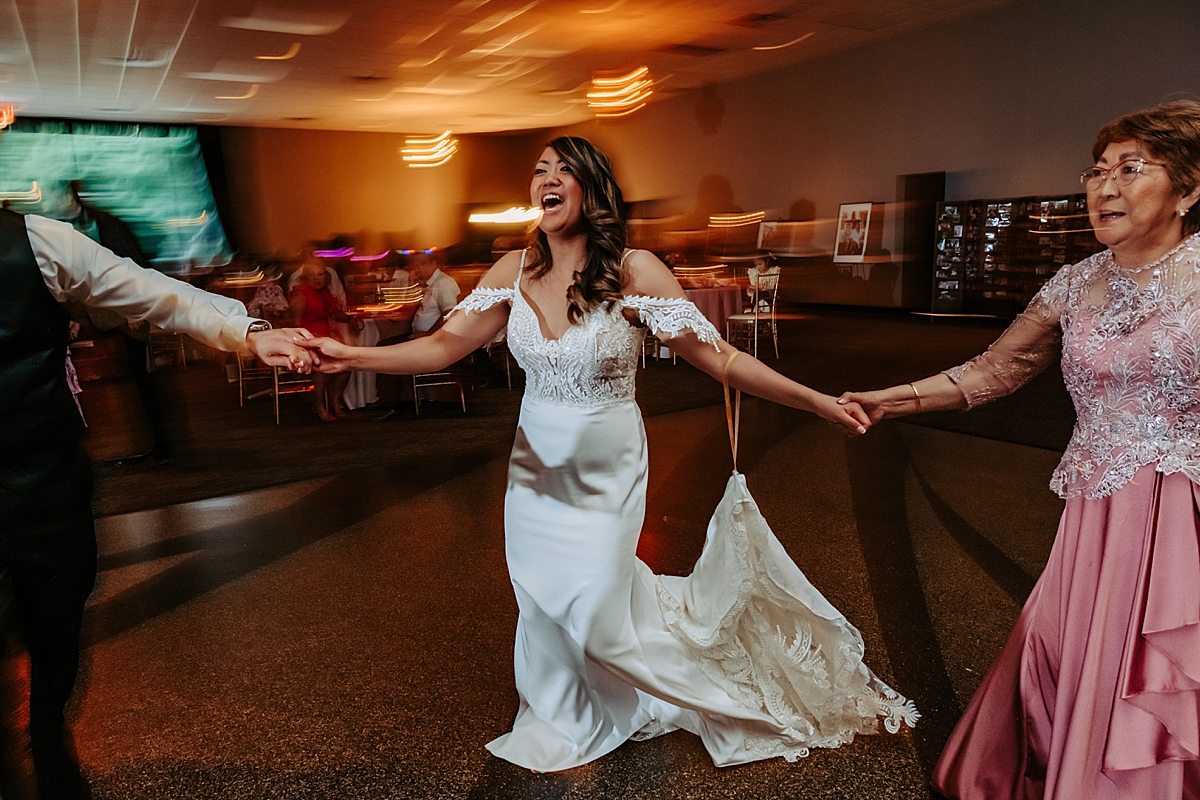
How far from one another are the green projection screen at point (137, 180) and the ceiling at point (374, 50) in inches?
16.1

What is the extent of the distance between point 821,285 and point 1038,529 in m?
9.92

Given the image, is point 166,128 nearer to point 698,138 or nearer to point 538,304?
point 698,138

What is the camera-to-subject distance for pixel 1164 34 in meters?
8.70

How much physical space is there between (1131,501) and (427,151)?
853 centimetres

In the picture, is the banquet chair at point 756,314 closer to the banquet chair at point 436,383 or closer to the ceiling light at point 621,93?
the banquet chair at point 436,383

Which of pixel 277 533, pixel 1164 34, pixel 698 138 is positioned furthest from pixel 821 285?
pixel 277 533

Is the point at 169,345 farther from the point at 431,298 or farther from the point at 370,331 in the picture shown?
the point at 431,298

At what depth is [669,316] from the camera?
2117 millimetres

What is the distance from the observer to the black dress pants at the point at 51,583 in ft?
5.16

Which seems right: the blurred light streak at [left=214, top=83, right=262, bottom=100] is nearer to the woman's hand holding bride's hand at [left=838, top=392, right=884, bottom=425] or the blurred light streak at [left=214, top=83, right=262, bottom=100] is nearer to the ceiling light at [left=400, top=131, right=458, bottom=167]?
the ceiling light at [left=400, top=131, right=458, bottom=167]

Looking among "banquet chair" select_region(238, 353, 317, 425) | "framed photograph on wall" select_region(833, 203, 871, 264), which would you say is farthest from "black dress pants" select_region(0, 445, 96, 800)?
"framed photograph on wall" select_region(833, 203, 871, 264)

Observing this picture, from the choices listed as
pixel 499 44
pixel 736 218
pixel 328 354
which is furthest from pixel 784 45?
pixel 328 354

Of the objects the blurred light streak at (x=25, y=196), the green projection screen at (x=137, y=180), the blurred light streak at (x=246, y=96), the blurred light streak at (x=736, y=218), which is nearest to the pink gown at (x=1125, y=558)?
the green projection screen at (x=137, y=180)

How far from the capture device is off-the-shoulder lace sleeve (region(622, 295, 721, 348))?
211 cm
